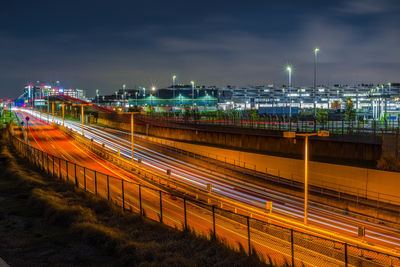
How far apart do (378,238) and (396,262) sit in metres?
7.31

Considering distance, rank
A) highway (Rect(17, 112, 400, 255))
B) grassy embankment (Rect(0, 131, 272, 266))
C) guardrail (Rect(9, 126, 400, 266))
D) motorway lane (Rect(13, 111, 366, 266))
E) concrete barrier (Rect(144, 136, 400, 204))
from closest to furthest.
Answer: grassy embankment (Rect(0, 131, 272, 266)), guardrail (Rect(9, 126, 400, 266)), motorway lane (Rect(13, 111, 366, 266)), highway (Rect(17, 112, 400, 255)), concrete barrier (Rect(144, 136, 400, 204))

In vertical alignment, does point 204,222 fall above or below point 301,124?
below

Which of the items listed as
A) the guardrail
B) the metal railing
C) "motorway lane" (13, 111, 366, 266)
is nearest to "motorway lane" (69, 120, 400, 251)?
the guardrail

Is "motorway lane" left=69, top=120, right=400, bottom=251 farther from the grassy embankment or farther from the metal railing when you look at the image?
the grassy embankment

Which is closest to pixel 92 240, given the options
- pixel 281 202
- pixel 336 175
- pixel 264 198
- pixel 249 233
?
pixel 249 233

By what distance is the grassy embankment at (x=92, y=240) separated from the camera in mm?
10391

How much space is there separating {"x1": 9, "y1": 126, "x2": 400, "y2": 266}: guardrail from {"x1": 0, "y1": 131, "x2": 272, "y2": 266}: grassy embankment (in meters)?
0.77

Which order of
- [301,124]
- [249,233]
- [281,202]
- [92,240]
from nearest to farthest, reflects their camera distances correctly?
[249,233] < [92,240] < [281,202] < [301,124]

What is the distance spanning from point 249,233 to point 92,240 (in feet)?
17.8

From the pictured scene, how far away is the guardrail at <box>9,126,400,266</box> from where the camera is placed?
11.7 m

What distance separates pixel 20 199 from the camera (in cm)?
1864

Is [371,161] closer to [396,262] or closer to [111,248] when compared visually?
[396,262]

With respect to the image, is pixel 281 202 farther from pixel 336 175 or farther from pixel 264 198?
pixel 336 175

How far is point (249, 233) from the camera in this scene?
1043cm
